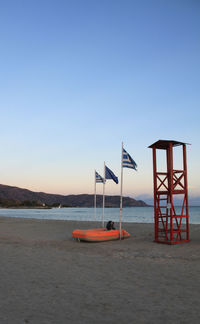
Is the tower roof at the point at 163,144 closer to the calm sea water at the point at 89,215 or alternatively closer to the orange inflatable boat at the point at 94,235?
the orange inflatable boat at the point at 94,235

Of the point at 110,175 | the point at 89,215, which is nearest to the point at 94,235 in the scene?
the point at 110,175

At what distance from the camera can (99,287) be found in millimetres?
7719

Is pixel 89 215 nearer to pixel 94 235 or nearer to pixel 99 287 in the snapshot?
pixel 94 235

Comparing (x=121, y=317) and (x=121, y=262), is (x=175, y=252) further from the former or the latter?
(x=121, y=317)

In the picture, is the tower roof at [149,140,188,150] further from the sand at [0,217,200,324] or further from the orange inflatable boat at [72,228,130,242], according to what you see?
the sand at [0,217,200,324]

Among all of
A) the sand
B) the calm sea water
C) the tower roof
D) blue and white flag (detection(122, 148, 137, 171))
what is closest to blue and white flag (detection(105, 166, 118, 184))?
blue and white flag (detection(122, 148, 137, 171))

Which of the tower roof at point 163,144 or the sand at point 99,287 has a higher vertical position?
the tower roof at point 163,144

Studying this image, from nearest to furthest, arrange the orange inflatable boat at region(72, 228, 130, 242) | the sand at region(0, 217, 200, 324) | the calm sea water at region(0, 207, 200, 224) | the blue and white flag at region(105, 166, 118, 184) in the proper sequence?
the sand at region(0, 217, 200, 324) < the orange inflatable boat at region(72, 228, 130, 242) < the blue and white flag at region(105, 166, 118, 184) < the calm sea water at region(0, 207, 200, 224)

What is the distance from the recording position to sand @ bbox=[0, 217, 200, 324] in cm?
568

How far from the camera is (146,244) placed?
16594 mm

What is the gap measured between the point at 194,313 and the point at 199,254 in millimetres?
7948

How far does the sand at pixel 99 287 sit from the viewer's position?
5.68m

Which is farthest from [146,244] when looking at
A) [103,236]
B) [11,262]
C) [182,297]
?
[182,297]

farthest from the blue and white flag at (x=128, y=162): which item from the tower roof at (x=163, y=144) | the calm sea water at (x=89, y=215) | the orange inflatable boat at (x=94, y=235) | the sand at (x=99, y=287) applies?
the calm sea water at (x=89, y=215)
